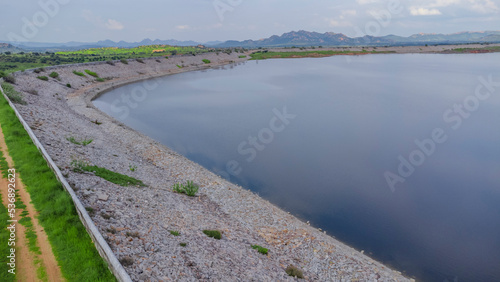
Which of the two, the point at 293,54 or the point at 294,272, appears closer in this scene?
the point at 294,272

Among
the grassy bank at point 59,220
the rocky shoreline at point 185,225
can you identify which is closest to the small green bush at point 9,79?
the rocky shoreline at point 185,225

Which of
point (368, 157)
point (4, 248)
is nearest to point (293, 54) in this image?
point (368, 157)

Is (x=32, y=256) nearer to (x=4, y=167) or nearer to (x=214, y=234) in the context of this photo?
(x=214, y=234)

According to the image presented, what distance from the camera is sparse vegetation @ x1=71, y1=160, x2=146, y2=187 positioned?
18234 mm

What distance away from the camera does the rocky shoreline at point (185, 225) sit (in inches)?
465

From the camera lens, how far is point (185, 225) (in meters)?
15.4

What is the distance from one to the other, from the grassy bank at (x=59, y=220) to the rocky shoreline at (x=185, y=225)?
0.79m

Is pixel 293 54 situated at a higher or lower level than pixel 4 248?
higher

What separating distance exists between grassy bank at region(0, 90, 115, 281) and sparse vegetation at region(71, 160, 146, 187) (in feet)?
6.03

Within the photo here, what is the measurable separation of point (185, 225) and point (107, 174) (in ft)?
24.2

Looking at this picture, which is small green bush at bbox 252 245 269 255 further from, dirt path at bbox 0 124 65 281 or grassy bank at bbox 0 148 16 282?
grassy bank at bbox 0 148 16 282

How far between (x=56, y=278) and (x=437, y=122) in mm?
48128

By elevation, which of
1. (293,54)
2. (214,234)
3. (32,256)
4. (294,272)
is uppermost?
(293,54)

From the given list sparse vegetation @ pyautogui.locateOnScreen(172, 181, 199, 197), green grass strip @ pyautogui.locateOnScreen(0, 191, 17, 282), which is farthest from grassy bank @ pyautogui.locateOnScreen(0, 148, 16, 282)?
sparse vegetation @ pyautogui.locateOnScreen(172, 181, 199, 197)
